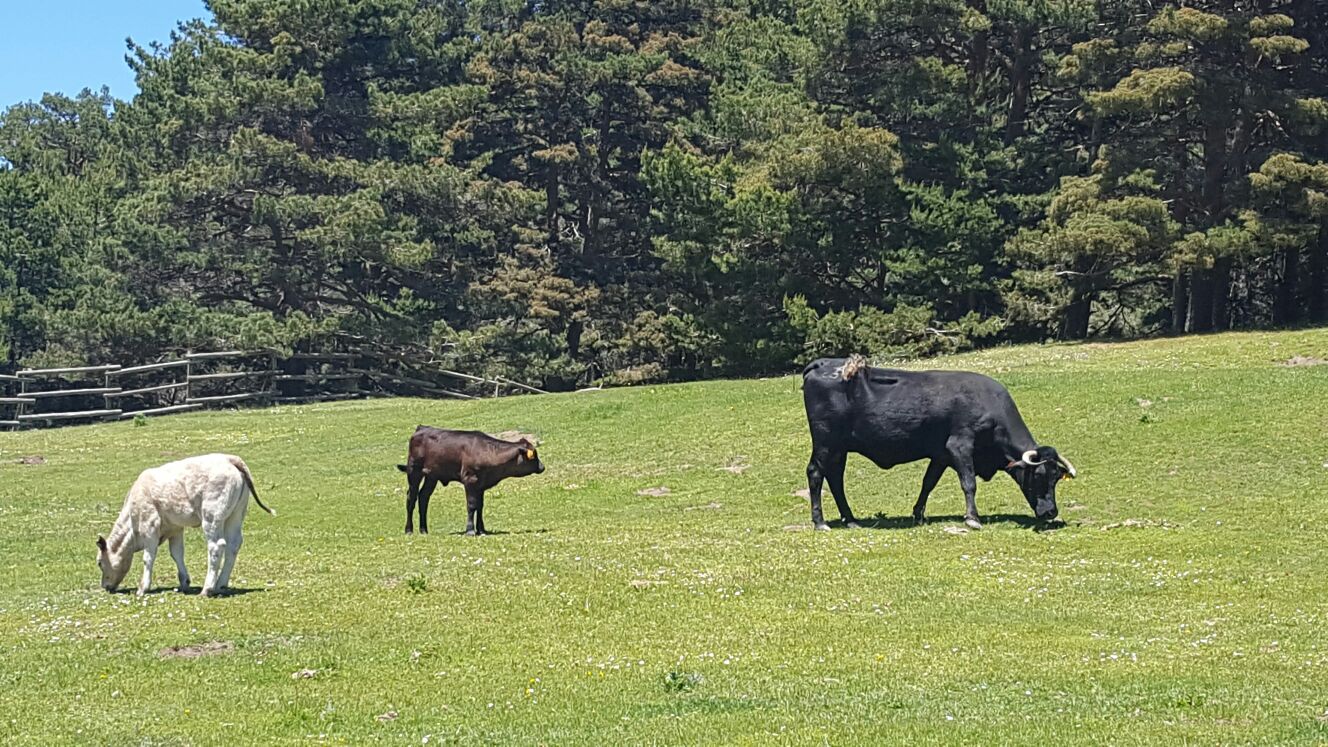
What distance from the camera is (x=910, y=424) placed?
25.0 meters

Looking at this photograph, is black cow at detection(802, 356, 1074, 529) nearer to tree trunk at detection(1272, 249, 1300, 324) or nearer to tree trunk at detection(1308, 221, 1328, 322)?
tree trunk at detection(1308, 221, 1328, 322)

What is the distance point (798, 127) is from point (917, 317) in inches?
341

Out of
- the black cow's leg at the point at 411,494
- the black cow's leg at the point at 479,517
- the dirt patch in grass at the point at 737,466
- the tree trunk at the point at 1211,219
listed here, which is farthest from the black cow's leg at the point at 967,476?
the tree trunk at the point at 1211,219

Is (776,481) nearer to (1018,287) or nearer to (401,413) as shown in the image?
(401,413)

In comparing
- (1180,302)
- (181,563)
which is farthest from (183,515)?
(1180,302)

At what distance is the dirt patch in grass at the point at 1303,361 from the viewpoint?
40969 mm

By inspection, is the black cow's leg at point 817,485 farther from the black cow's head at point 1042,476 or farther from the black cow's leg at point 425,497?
the black cow's leg at point 425,497

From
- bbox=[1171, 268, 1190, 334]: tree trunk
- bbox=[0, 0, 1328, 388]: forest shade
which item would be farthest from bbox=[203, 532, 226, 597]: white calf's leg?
bbox=[1171, 268, 1190, 334]: tree trunk

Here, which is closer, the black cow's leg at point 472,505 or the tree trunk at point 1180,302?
the black cow's leg at point 472,505

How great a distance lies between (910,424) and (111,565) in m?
12.4

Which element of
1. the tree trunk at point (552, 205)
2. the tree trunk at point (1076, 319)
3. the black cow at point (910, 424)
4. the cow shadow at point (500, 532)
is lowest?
the cow shadow at point (500, 532)

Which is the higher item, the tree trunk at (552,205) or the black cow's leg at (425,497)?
the tree trunk at (552,205)

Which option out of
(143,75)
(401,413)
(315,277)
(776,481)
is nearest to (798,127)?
(401,413)

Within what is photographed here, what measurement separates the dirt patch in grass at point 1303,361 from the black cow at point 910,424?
751 inches
